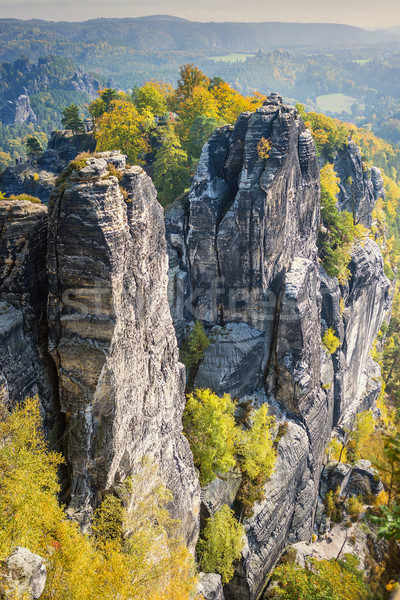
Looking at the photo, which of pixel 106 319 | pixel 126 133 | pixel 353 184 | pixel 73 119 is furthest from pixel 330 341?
pixel 73 119

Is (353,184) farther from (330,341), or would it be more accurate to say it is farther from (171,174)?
(171,174)

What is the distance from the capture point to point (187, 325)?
36.8 meters

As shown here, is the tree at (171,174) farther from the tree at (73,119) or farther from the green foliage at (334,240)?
the tree at (73,119)

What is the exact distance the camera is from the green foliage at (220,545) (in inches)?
997

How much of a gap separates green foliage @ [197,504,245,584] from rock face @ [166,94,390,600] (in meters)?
5.06

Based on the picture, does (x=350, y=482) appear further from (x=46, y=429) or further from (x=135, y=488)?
(x=46, y=429)

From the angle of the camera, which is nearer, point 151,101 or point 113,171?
point 113,171

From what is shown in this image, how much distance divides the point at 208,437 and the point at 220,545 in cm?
633

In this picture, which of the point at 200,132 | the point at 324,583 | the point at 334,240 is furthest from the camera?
the point at 334,240

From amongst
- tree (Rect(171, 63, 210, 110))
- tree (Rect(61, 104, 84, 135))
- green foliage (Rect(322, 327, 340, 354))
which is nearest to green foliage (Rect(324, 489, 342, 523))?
green foliage (Rect(322, 327, 340, 354))

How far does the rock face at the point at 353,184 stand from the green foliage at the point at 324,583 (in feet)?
150

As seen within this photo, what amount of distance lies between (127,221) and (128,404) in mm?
7924

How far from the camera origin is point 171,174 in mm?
41688

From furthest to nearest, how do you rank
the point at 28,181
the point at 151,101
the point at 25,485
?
the point at 28,181 → the point at 151,101 → the point at 25,485
